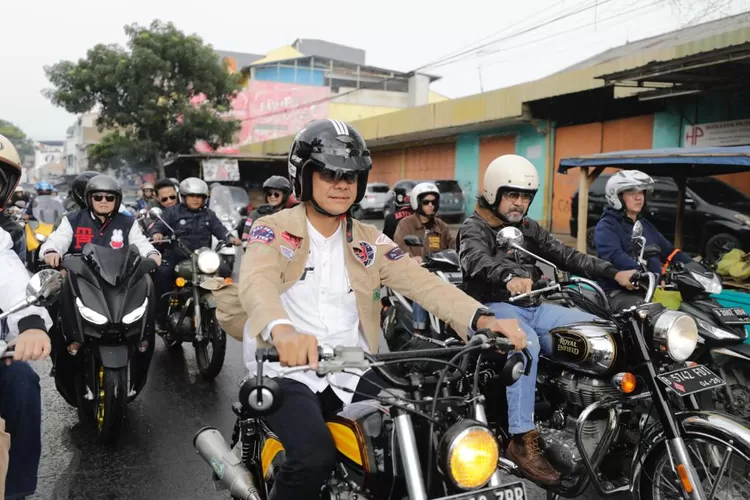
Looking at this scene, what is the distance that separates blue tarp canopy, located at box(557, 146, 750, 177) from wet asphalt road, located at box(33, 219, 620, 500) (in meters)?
3.39

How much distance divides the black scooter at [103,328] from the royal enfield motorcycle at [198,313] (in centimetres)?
136

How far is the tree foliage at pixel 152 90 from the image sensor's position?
2788cm

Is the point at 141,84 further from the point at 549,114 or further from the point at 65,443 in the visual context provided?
the point at 65,443

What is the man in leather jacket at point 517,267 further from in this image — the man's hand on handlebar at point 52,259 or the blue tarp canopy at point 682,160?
the man's hand on handlebar at point 52,259

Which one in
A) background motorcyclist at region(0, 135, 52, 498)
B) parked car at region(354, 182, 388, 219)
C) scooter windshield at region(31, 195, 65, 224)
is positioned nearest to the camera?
background motorcyclist at region(0, 135, 52, 498)

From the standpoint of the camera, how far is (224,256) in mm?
7172

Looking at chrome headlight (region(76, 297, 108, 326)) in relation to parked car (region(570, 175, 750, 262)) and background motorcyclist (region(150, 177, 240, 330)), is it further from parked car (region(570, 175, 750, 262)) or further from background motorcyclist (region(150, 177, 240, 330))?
parked car (region(570, 175, 750, 262))

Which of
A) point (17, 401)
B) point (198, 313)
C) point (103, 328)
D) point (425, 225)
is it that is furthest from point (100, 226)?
point (425, 225)

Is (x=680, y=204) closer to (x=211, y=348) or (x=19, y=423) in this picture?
(x=211, y=348)

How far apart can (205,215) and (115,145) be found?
25.5m

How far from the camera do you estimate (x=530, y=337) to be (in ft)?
11.4

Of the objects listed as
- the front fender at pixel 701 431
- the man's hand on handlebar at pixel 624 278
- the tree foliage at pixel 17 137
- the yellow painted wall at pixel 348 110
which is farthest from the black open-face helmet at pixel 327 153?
the tree foliage at pixel 17 137

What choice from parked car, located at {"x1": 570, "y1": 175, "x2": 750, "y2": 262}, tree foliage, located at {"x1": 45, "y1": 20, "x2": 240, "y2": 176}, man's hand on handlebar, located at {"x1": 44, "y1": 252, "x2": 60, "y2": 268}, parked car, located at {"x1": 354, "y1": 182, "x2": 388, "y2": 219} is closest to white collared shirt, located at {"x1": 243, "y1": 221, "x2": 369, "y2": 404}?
man's hand on handlebar, located at {"x1": 44, "y1": 252, "x2": 60, "y2": 268}

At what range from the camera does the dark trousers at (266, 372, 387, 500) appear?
2254 millimetres
